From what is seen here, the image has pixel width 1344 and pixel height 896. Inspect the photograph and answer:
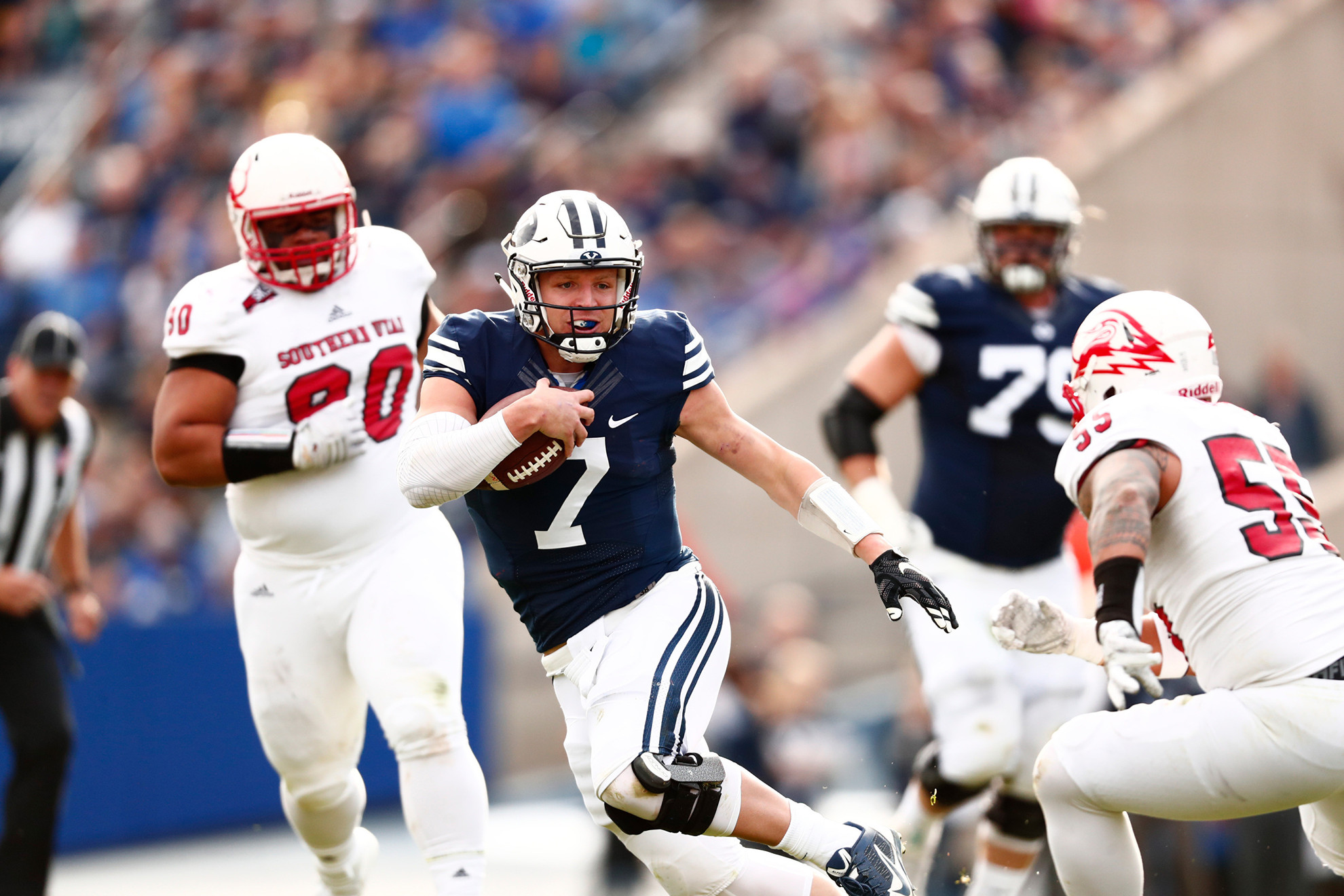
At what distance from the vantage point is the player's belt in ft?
12.2

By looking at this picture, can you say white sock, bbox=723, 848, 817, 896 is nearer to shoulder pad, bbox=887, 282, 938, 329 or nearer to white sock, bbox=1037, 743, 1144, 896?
white sock, bbox=1037, 743, 1144, 896

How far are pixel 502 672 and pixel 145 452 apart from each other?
3118 mm

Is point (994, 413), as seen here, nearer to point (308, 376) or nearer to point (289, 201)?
point (308, 376)

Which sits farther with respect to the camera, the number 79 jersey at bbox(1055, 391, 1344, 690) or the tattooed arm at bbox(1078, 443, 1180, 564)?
the number 79 jersey at bbox(1055, 391, 1344, 690)

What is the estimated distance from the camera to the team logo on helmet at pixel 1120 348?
406 cm

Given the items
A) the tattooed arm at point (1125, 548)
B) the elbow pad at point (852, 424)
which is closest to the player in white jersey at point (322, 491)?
the elbow pad at point (852, 424)

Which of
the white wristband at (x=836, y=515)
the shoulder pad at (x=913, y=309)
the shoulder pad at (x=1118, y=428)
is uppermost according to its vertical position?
the shoulder pad at (x=913, y=309)

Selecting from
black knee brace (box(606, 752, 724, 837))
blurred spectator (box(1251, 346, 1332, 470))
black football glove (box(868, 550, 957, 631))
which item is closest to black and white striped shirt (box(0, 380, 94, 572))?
black knee brace (box(606, 752, 724, 837))

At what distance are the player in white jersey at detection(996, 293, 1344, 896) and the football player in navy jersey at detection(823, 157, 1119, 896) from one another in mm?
1460

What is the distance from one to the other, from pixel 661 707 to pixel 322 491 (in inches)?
58.3

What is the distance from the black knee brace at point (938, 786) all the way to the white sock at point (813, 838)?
1366 mm

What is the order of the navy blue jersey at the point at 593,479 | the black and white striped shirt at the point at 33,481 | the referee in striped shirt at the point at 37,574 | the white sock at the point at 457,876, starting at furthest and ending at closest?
1. the black and white striped shirt at the point at 33,481
2. the referee in striped shirt at the point at 37,574
3. the white sock at the point at 457,876
4. the navy blue jersey at the point at 593,479

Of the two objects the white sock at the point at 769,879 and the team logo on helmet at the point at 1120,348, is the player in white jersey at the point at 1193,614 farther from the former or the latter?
the white sock at the point at 769,879

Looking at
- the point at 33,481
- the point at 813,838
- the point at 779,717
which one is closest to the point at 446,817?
the point at 813,838
